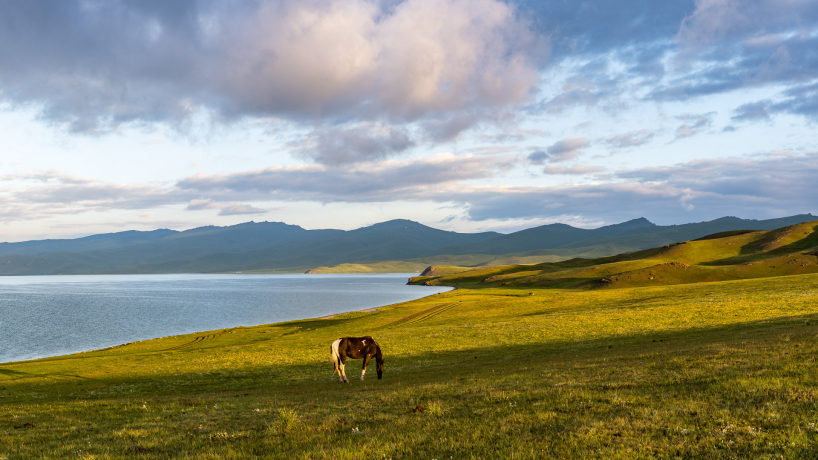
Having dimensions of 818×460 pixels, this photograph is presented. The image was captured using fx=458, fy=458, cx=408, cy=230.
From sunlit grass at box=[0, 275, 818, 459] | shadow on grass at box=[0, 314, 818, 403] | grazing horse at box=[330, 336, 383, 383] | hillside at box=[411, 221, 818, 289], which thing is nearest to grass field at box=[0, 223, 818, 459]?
sunlit grass at box=[0, 275, 818, 459]

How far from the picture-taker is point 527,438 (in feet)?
36.0

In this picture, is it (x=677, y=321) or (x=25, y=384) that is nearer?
(x=25, y=384)

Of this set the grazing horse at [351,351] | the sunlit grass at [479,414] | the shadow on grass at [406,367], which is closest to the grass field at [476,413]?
the sunlit grass at [479,414]

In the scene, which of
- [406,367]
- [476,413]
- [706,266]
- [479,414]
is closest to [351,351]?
[406,367]

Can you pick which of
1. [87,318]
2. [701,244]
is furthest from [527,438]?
[701,244]

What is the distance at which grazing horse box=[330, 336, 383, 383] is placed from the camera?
28.6 m

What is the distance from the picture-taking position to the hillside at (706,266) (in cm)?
13450

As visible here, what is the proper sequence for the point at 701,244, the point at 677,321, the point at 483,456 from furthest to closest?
1. the point at 701,244
2. the point at 677,321
3. the point at 483,456

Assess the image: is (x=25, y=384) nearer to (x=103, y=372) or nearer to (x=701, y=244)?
(x=103, y=372)

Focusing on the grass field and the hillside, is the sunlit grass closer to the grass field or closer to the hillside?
the grass field

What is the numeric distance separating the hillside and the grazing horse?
401 ft

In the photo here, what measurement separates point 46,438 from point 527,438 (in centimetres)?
1538

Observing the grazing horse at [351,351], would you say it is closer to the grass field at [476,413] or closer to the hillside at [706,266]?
the grass field at [476,413]

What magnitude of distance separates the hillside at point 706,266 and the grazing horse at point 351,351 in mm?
122274
